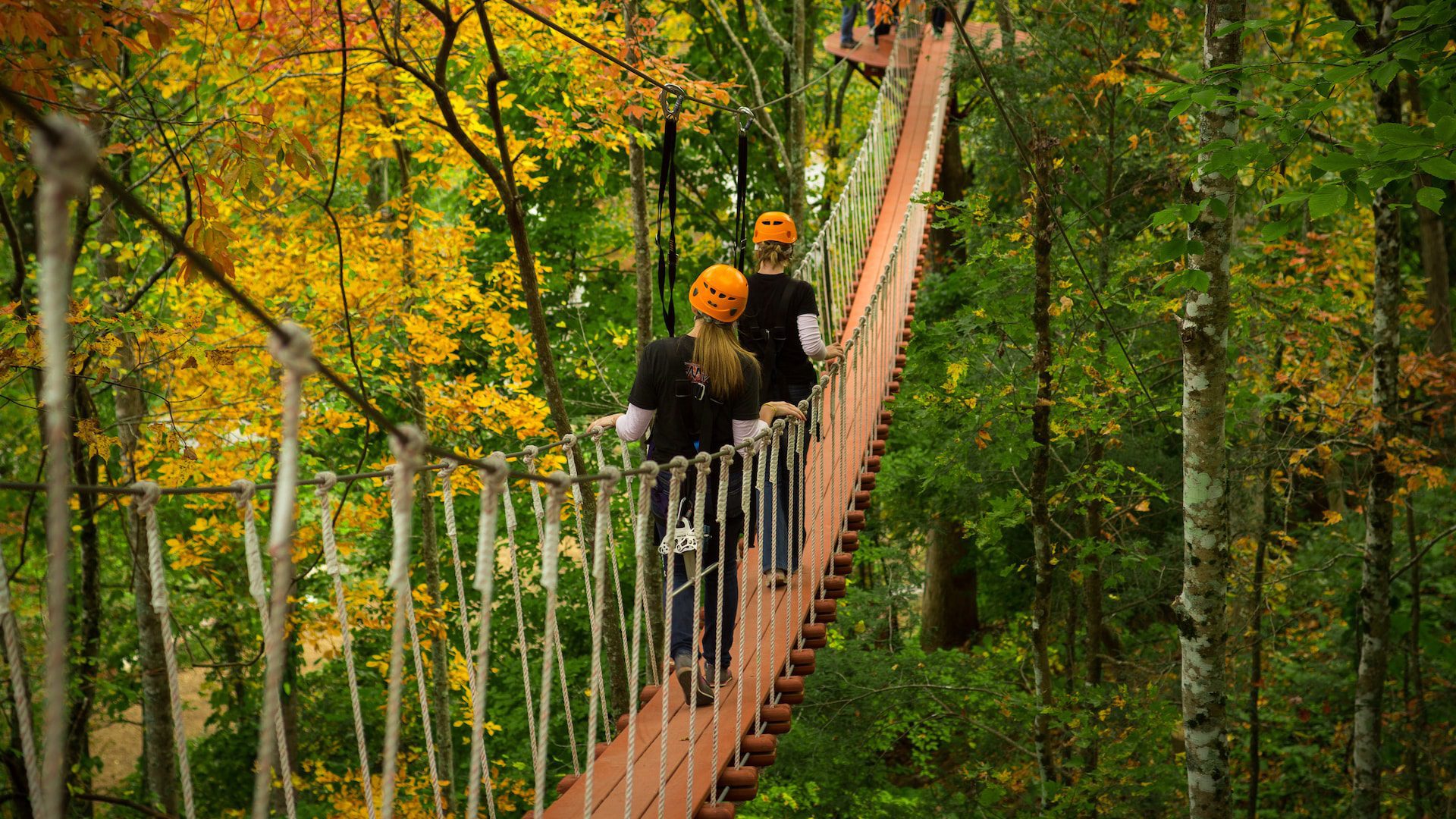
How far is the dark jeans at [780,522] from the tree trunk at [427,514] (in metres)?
3.58

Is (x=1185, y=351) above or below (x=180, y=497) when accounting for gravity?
above

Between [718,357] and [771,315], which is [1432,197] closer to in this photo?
[718,357]

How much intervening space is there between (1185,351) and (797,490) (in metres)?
1.28

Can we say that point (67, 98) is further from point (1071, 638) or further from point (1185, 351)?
point (1071, 638)

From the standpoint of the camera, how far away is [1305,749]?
7.77 metres

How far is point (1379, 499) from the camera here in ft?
16.8

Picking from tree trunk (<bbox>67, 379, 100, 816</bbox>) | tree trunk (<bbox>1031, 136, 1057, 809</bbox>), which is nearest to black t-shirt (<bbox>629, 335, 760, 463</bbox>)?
tree trunk (<bbox>67, 379, 100, 816</bbox>)

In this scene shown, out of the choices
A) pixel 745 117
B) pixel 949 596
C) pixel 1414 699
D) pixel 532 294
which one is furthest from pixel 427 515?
pixel 1414 699

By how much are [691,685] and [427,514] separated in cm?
484

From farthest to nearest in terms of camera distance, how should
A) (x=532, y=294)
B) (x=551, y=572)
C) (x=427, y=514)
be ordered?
1. (x=427, y=514)
2. (x=532, y=294)
3. (x=551, y=572)

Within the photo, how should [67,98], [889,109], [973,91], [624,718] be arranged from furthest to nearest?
1. [973,91]
2. [889,109]
3. [67,98]
4. [624,718]

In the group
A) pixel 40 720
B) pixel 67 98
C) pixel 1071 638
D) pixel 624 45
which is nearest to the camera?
pixel 67 98

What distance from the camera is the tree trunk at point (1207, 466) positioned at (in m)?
3.27

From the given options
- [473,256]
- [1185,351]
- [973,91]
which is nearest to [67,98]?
[1185,351]
